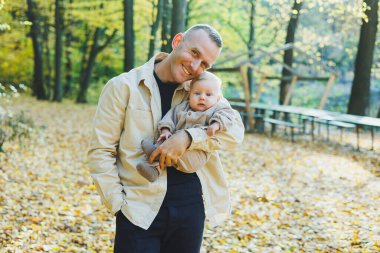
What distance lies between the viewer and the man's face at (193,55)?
7.16 feet

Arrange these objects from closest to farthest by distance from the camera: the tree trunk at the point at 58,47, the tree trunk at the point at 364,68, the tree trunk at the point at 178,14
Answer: the tree trunk at the point at 178,14
the tree trunk at the point at 364,68
the tree trunk at the point at 58,47

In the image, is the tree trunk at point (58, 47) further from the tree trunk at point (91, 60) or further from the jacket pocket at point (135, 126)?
the jacket pocket at point (135, 126)

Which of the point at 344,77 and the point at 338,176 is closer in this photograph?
the point at 338,176

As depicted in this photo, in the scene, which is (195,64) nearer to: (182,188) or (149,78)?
(149,78)

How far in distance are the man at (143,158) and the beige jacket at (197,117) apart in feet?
0.20

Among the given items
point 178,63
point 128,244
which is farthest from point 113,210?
point 178,63

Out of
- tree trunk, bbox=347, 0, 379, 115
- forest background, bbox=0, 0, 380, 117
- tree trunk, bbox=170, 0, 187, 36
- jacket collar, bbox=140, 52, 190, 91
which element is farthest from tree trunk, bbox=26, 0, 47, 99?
jacket collar, bbox=140, 52, 190, 91

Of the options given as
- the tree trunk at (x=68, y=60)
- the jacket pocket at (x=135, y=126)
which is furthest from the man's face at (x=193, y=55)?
the tree trunk at (x=68, y=60)

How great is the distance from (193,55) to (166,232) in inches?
34.5

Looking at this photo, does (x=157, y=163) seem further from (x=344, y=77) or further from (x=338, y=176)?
(x=344, y=77)

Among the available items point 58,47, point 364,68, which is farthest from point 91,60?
point 364,68

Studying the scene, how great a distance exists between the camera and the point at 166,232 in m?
2.23

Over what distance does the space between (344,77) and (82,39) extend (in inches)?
789

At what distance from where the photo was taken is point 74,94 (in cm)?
2659
